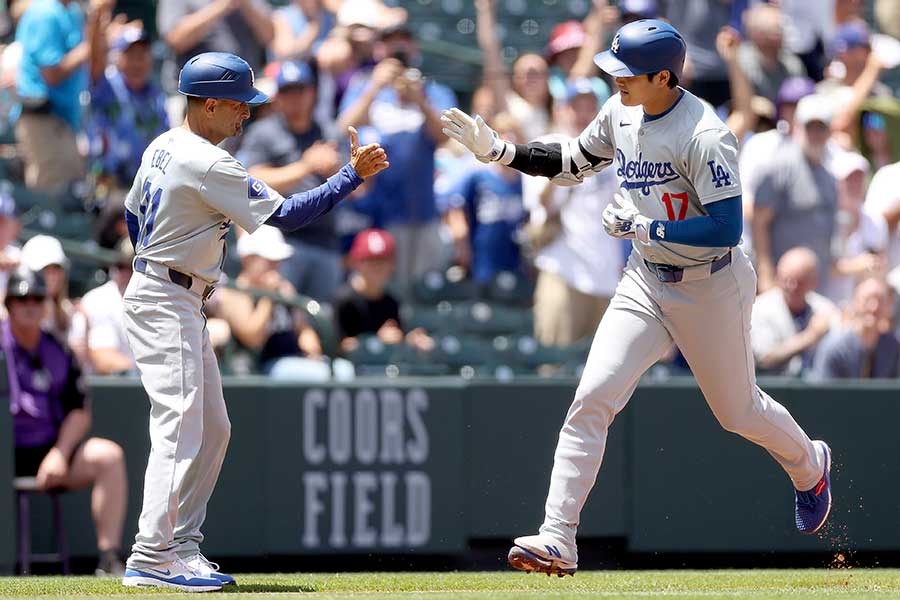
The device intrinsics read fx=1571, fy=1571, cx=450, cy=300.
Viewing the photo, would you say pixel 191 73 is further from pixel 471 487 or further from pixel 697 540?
pixel 697 540

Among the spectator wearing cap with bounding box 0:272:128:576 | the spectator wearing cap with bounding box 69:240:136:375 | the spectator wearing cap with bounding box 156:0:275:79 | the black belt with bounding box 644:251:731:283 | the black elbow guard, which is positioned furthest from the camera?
the spectator wearing cap with bounding box 156:0:275:79

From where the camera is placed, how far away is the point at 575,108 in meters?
9.44

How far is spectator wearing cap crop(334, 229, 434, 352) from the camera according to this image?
9336 millimetres

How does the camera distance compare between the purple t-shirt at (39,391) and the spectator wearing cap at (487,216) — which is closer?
the purple t-shirt at (39,391)

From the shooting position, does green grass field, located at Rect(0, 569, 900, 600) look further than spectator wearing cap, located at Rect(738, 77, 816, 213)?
No

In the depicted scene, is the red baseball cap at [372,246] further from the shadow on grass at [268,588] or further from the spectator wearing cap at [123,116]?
the shadow on grass at [268,588]

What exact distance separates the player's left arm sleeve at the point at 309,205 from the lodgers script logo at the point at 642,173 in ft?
3.32

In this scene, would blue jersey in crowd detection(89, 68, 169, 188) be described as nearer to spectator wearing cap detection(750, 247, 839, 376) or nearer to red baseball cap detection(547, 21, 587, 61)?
red baseball cap detection(547, 21, 587, 61)

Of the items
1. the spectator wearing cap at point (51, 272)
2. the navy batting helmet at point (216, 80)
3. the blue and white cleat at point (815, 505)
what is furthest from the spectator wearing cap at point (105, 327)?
the blue and white cleat at point (815, 505)

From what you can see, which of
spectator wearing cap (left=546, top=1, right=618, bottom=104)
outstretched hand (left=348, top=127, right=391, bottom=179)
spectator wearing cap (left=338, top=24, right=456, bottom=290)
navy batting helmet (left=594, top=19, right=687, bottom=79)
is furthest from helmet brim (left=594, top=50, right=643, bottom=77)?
spectator wearing cap (left=546, top=1, right=618, bottom=104)

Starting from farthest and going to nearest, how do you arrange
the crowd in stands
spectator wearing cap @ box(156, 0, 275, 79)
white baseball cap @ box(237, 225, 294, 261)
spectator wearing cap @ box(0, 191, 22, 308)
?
spectator wearing cap @ box(156, 0, 275, 79) → white baseball cap @ box(237, 225, 294, 261) → the crowd in stands → spectator wearing cap @ box(0, 191, 22, 308)

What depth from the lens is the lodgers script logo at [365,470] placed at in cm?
818

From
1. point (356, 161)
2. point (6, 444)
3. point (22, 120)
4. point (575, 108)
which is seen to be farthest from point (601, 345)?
point (22, 120)

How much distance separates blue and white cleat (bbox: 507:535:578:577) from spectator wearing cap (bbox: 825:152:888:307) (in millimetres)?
4660
